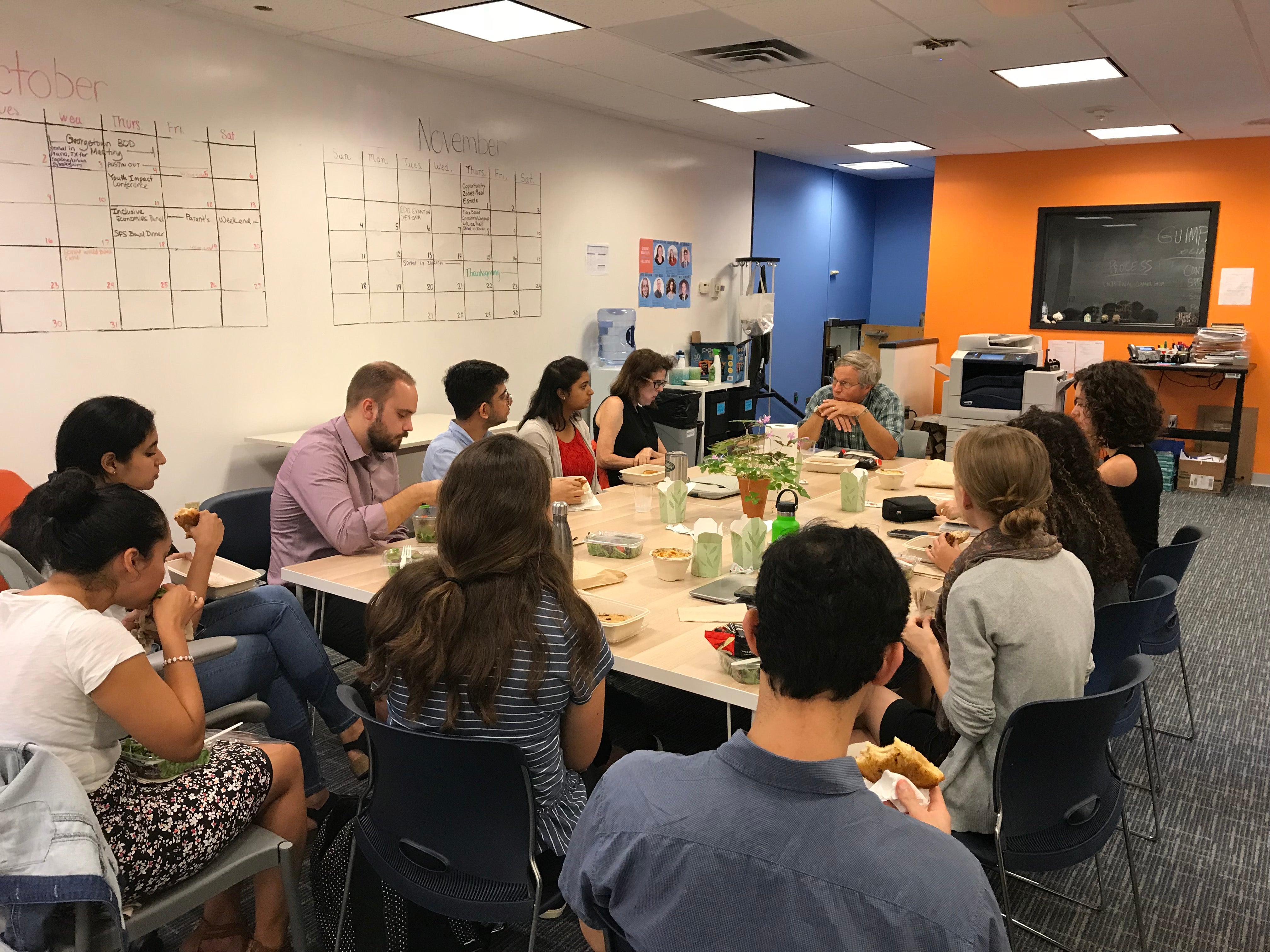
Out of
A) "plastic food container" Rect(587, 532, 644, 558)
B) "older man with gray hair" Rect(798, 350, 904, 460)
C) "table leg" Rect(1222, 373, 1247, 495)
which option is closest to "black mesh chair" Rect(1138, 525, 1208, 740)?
"older man with gray hair" Rect(798, 350, 904, 460)

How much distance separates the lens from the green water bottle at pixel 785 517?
279cm

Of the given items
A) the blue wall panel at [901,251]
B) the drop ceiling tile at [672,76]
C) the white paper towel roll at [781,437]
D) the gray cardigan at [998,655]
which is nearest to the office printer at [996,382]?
the drop ceiling tile at [672,76]

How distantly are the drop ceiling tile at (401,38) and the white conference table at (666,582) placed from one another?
2282 millimetres

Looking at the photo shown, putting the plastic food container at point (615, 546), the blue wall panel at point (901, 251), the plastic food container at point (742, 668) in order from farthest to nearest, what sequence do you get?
the blue wall panel at point (901, 251)
the plastic food container at point (615, 546)
the plastic food container at point (742, 668)

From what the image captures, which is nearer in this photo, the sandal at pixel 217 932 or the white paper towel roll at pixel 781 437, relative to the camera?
the sandal at pixel 217 932

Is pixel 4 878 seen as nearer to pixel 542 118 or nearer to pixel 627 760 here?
pixel 627 760

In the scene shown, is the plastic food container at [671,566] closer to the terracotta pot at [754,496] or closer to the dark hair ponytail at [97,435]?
the terracotta pot at [754,496]

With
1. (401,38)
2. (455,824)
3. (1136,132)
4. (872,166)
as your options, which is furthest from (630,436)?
(872,166)

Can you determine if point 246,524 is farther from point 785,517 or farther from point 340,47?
point 340,47

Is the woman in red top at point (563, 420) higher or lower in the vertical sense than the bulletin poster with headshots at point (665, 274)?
lower

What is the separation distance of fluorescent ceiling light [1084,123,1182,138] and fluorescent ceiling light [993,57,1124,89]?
6.45 ft

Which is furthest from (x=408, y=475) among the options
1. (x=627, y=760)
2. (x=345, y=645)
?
(x=627, y=760)

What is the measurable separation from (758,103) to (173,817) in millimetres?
5635

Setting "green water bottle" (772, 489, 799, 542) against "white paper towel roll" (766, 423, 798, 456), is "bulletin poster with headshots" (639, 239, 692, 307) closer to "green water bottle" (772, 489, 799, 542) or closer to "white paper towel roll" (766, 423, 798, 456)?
"white paper towel roll" (766, 423, 798, 456)
